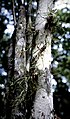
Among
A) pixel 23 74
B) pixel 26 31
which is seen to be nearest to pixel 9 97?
pixel 23 74

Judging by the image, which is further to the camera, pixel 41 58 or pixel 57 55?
pixel 57 55

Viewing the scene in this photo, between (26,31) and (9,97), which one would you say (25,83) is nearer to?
(9,97)

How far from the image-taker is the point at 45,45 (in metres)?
2.20

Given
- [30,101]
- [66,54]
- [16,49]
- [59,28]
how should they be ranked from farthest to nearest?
[66,54] < [59,28] < [16,49] < [30,101]

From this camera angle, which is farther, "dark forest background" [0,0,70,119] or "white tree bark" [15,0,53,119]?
"dark forest background" [0,0,70,119]

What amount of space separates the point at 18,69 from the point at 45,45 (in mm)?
393

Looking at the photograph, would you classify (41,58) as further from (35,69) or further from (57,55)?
(57,55)

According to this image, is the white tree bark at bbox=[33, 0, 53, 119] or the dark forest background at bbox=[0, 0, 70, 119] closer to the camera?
the white tree bark at bbox=[33, 0, 53, 119]

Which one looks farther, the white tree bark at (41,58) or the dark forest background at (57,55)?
the dark forest background at (57,55)

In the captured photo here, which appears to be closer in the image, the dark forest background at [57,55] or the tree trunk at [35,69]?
the tree trunk at [35,69]

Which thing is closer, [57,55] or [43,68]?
[43,68]

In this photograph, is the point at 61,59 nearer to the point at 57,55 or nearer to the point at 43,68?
the point at 57,55

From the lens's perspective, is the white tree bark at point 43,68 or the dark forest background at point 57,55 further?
the dark forest background at point 57,55

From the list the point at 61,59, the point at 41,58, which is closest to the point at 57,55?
the point at 61,59
